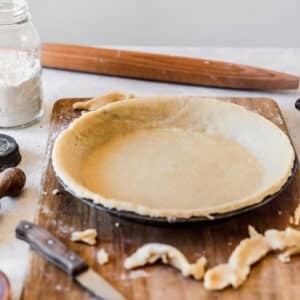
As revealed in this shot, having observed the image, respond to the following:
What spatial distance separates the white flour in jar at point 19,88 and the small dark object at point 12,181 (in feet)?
0.63

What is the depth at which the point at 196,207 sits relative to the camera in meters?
0.87

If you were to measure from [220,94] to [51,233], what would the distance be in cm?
55

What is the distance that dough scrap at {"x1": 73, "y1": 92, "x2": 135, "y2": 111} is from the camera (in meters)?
1.16

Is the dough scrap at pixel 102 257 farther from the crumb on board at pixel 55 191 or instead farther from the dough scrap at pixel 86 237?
the crumb on board at pixel 55 191

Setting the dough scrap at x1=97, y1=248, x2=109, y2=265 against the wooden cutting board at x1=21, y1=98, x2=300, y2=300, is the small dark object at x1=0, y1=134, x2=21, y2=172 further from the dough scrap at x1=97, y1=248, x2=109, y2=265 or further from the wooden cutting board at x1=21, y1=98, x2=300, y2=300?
the dough scrap at x1=97, y1=248, x2=109, y2=265

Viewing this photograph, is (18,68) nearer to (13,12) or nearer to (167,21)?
(13,12)

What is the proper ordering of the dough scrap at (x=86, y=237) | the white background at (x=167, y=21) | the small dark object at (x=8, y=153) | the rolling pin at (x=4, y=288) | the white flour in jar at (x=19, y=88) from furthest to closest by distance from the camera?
the white background at (x=167, y=21), the white flour in jar at (x=19, y=88), the small dark object at (x=8, y=153), the dough scrap at (x=86, y=237), the rolling pin at (x=4, y=288)

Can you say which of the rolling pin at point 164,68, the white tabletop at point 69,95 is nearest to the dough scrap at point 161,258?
the white tabletop at point 69,95

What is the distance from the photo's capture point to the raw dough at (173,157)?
88cm

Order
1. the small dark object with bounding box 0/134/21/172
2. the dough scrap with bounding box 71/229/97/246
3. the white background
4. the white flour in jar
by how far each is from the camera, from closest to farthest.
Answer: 1. the dough scrap with bounding box 71/229/97/246
2. the small dark object with bounding box 0/134/21/172
3. the white flour in jar
4. the white background

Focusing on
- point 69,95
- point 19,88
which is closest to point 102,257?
point 19,88

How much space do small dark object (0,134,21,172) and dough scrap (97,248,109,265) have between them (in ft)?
0.87

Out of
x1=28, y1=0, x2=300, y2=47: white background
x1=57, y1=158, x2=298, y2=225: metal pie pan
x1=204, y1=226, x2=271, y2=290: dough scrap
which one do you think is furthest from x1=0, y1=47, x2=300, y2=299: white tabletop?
x1=28, y1=0, x2=300, y2=47: white background

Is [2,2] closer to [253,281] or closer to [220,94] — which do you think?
[220,94]
